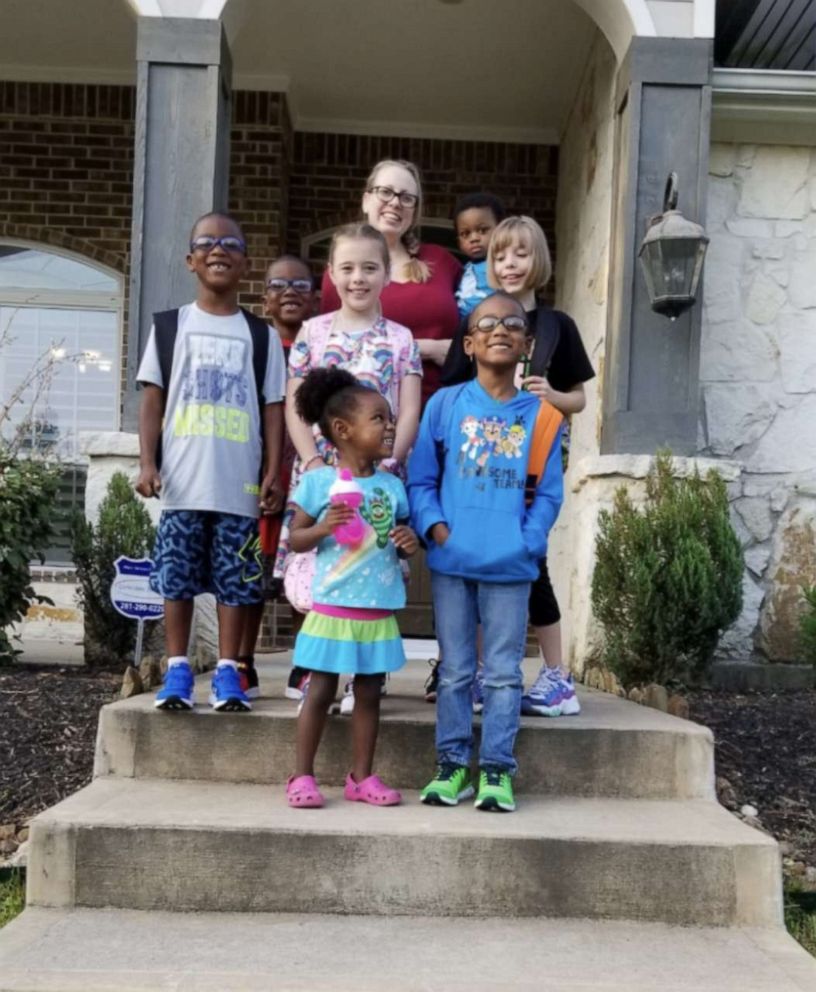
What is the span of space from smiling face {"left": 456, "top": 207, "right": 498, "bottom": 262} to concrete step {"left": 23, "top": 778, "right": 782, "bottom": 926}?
1.88 m

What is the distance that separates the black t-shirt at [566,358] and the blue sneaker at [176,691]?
1.41 m

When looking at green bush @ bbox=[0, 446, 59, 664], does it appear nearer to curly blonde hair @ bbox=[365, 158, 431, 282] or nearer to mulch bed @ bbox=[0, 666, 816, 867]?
mulch bed @ bbox=[0, 666, 816, 867]

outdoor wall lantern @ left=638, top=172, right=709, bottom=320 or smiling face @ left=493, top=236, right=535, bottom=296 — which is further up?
outdoor wall lantern @ left=638, top=172, right=709, bottom=320

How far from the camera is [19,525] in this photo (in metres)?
5.28

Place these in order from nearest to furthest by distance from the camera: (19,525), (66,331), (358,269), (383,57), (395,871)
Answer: (395,871) → (358,269) → (19,525) → (383,57) → (66,331)

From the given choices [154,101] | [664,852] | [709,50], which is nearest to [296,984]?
[664,852]

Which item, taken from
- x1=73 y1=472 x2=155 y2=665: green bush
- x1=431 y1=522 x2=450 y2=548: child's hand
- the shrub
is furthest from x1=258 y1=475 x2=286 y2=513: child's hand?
the shrub

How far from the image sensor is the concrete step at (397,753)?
11.3 ft

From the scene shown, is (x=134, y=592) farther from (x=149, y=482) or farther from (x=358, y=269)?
(x=358, y=269)

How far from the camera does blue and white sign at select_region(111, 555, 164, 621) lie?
464 cm

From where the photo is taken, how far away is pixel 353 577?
314cm

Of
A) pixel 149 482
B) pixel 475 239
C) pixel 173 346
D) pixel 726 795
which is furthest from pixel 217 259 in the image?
pixel 726 795

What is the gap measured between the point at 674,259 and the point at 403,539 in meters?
2.32

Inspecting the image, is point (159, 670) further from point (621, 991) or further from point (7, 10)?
point (7, 10)
